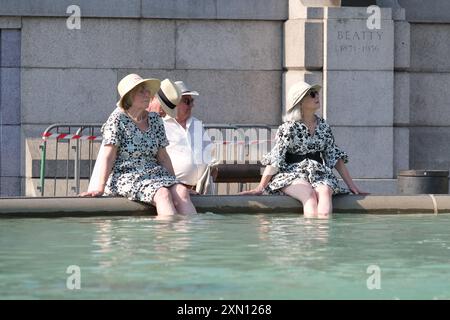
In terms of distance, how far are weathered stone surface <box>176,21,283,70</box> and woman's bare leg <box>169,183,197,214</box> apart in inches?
222

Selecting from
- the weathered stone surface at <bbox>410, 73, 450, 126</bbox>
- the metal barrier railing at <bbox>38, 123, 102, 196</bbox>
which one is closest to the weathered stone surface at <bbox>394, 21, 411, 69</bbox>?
the weathered stone surface at <bbox>410, 73, 450, 126</bbox>

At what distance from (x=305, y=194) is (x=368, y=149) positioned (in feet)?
16.4

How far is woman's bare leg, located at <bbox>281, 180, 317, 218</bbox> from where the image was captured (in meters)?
11.2

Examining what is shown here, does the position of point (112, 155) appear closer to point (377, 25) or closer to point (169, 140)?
point (169, 140)

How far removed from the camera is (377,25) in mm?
16000

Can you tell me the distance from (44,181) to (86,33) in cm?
229

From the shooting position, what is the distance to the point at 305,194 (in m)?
11.3

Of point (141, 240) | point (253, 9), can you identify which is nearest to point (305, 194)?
point (141, 240)

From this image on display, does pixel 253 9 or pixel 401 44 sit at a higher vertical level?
pixel 253 9

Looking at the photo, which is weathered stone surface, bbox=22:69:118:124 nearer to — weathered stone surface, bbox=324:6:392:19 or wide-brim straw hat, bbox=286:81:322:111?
weathered stone surface, bbox=324:6:392:19

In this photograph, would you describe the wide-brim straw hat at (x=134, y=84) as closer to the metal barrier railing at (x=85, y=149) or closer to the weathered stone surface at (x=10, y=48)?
Result: the metal barrier railing at (x=85, y=149)

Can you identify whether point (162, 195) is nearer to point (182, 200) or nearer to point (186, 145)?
point (182, 200)

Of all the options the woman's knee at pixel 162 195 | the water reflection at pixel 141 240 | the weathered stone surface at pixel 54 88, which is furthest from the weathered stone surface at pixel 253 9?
the water reflection at pixel 141 240
